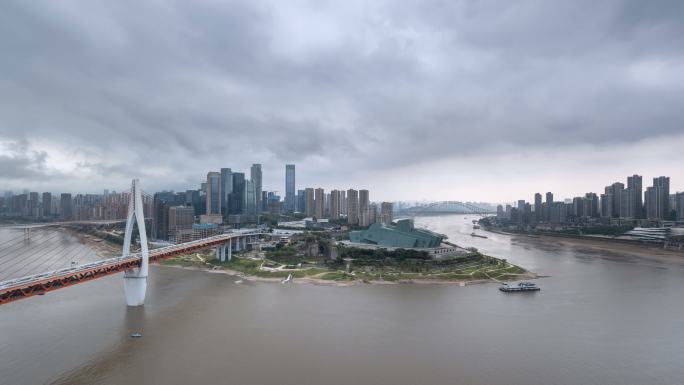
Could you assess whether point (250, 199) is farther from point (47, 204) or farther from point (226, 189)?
point (47, 204)

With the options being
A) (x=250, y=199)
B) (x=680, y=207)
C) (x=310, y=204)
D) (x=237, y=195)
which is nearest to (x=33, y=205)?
(x=237, y=195)

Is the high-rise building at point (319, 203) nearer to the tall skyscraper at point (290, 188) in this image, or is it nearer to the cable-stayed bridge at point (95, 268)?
the tall skyscraper at point (290, 188)

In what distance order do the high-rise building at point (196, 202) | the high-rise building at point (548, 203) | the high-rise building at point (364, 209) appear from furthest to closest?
the high-rise building at point (548, 203) → the high-rise building at point (196, 202) → the high-rise building at point (364, 209)

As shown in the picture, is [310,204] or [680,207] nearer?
[680,207]

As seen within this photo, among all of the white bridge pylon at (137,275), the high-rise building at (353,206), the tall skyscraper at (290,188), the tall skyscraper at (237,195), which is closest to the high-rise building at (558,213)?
the high-rise building at (353,206)

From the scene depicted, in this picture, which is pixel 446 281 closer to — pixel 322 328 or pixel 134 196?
pixel 322 328

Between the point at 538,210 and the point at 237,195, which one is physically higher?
the point at 237,195

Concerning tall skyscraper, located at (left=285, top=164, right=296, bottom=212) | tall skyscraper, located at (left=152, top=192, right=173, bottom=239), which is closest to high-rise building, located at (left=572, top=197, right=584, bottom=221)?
tall skyscraper, located at (left=285, top=164, right=296, bottom=212)
